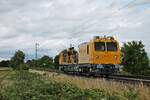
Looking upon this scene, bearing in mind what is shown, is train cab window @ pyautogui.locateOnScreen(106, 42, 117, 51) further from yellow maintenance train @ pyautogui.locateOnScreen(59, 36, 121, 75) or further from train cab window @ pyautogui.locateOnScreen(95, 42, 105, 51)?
train cab window @ pyautogui.locateOnScreen(95, 42, 105, 51)

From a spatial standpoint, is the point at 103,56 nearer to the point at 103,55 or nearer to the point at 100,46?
the point at 103,55

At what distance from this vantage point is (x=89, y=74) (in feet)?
125

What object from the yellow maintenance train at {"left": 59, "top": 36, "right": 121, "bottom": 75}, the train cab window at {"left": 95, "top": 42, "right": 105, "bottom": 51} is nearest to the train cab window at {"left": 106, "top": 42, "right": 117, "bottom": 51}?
the yellow maintenance train at {"left": 59, "top": 36, "right": 121, "bottom": 75}

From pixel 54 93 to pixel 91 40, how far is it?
21617mm

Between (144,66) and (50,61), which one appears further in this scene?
(50,61)

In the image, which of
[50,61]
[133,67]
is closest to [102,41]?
[133,67]

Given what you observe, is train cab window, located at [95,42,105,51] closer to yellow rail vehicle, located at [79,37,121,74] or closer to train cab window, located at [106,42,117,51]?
yellow rail vehicle, located at [79,37,121,74]

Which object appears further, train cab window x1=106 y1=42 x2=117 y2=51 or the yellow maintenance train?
train cab window x1=106 y1=42 x2=117 y2=51

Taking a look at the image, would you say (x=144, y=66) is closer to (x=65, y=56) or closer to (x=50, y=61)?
(x=65, y=56)

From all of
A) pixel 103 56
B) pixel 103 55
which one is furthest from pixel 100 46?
pixel 103 56

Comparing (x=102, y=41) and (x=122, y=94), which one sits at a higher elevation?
(x=102, y=41)

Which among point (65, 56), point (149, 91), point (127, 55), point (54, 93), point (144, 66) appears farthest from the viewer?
point (127, 55)

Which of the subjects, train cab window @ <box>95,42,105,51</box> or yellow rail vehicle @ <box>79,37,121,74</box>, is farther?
train cab window @ <box>95,42,105,51</box>

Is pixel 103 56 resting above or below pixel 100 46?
below
